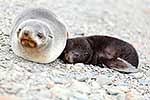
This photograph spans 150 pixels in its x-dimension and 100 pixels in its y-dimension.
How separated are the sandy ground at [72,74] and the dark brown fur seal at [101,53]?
0.13 m

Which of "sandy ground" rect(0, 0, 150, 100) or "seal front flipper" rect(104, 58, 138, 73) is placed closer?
"sandy ground" rect(0, 0, 150, 100)

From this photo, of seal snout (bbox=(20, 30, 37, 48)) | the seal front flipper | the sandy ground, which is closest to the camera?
the sandy ground

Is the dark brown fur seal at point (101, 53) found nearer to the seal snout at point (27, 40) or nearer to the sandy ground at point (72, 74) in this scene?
the sandy ground at point (72, 74)

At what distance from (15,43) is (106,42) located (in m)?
1.21

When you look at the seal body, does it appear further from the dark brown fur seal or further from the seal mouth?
the dark brown fur seal

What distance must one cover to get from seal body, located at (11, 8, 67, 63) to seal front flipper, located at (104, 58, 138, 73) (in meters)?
0.60

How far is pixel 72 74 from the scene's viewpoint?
396 centimetres

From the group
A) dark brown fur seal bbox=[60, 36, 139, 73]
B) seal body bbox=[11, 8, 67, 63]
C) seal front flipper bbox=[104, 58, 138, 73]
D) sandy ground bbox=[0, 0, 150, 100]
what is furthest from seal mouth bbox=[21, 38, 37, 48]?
seal front flipper bbox=[104, 58, 138, 73]

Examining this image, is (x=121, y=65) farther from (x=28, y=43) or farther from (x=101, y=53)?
(x=28, y=43)

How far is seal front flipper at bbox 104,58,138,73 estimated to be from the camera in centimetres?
448

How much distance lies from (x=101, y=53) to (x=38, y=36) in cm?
104

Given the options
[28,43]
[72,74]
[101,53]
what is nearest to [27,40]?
[28,43]

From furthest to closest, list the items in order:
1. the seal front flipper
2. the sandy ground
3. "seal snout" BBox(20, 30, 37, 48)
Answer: the seal front flipper, "seal snout" BBox(20, 30, 37, 48), the sandy ground

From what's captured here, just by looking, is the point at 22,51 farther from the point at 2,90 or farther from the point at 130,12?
the point at 130,12
